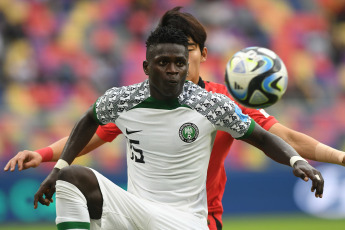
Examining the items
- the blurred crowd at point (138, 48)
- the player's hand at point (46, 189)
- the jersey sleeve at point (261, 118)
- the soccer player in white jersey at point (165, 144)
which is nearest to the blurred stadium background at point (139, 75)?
the blurred crowd at point (138, 48)

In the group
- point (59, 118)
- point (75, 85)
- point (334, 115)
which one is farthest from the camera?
point (75, 85)

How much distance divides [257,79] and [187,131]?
2.16ft

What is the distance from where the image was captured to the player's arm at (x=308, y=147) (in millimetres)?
A: 4980

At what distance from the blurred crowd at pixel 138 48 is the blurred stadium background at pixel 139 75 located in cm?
2

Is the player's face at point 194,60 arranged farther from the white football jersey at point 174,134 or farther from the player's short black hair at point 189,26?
the white football jersey at point 174,134

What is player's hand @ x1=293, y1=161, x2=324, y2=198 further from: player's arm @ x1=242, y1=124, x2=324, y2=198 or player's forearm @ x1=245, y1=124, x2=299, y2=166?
player's forearm @ x1=245, y1=124, x2=299, y2=166

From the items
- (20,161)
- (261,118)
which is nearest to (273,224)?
(261,118)

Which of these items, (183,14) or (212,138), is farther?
(183,14)

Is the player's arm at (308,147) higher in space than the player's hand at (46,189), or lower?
higher

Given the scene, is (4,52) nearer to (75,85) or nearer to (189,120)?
(75,85)

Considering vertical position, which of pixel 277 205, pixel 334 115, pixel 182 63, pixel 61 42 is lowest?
pixel 277 205

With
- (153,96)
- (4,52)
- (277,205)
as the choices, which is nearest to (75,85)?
(4,52)

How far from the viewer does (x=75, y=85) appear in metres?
12.0

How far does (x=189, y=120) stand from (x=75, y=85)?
776 centimetres
